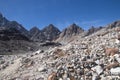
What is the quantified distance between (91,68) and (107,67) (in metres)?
0.95

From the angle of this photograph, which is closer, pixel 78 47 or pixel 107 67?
pixel 107 67

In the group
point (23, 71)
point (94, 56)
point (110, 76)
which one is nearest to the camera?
point (110, 76)

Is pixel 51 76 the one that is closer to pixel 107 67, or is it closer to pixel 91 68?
pixel 91 68

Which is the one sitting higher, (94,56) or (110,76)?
(94,56)

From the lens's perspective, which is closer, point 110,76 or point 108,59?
point 110,76

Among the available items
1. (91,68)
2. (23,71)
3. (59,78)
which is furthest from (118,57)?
(23,71)

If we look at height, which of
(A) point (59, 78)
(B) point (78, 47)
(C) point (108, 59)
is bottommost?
(A) point (59, 78)

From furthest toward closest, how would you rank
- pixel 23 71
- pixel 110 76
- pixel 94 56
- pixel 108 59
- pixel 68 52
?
pixel 68 52, pixel 23 71, pixel 94 56, pixel 108 59, pixel 110 76

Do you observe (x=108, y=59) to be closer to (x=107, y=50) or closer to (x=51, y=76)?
(x=107, y=50)

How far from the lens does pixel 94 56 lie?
15398 millimetres

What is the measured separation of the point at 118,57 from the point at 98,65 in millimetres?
1253

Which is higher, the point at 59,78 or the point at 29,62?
the point at 29,62

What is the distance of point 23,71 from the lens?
17266 mm

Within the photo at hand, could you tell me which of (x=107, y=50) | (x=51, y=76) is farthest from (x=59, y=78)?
(x=107, y=50)
